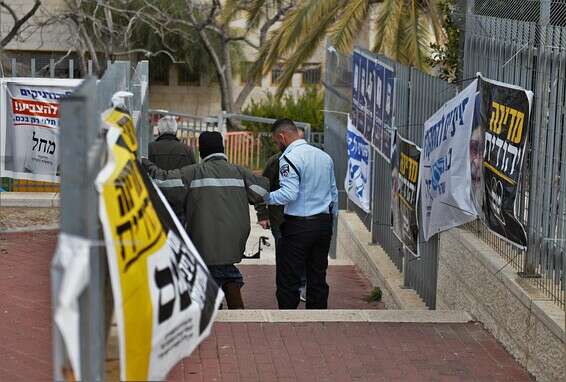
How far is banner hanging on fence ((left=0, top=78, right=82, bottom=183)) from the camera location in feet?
42.4

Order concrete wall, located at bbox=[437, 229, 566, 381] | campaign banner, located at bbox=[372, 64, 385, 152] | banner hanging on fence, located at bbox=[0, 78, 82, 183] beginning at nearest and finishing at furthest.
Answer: concrete wall, located at bbox=[437, 229, 566, 381]
campaign banner, located at bbox=[372, 64, 385, 152]
banner hanging on fence, located at bbox=[0, 78, 82, 183]

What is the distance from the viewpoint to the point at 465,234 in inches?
320

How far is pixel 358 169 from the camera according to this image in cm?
1227

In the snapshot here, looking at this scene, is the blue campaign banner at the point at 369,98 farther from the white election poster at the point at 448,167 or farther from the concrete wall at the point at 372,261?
the white election poster at the point at 448,167

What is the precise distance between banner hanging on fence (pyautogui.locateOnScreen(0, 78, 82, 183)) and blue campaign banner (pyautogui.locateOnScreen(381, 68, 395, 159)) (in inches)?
153

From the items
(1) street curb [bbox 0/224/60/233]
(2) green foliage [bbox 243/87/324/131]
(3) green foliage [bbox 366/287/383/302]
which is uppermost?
(1) street curb [bbox 0/224/60/233]

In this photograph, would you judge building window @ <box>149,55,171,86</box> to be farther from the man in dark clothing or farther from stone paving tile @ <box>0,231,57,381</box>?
the man in dark clothing

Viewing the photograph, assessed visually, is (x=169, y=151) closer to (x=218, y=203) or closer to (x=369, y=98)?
(x=218, y=203)

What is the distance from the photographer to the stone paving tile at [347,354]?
6.44 m

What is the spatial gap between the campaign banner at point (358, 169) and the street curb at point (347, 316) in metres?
3.98

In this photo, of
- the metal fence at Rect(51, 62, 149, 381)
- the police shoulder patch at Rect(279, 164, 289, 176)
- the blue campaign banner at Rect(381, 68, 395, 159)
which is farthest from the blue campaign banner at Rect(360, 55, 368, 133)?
the metal fence at Rect(51, 62, 149, 381)

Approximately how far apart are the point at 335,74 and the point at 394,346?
27.0 ft


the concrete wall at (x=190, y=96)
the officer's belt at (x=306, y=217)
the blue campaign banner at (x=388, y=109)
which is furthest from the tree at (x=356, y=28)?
the concrete wall at (x=190, y=96)

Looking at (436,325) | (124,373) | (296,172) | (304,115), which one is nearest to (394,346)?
(436,325)
